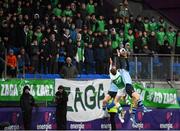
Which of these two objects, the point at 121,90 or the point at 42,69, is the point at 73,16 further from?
the point at 121,90

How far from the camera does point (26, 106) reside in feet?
66.8

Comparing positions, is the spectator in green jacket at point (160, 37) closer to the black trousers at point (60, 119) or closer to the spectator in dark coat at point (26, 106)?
the black trousers at point (60, 119)

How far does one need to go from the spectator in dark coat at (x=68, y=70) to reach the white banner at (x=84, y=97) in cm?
51

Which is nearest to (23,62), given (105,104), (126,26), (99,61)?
(99,61)

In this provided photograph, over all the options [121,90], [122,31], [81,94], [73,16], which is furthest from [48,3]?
[121,90]

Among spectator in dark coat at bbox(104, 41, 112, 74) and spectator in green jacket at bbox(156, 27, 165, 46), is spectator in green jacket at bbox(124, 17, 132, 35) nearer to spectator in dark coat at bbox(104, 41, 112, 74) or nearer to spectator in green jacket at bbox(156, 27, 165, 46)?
spectator in green jacket at bbox(156, 27, 165, 46)

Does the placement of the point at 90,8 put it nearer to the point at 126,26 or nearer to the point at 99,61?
the point at 126,26

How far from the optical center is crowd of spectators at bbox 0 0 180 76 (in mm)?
23750

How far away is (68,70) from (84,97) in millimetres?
1270

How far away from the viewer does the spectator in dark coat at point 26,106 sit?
66.9 ft

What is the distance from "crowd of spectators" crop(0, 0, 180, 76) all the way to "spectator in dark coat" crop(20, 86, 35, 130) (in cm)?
207

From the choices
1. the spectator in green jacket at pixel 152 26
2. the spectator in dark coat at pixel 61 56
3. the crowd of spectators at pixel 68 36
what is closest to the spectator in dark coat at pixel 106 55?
the crowd of spectators at pixel 68 36

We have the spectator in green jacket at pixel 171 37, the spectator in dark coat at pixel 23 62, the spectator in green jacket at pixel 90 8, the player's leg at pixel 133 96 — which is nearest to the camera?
the player's leg at pixel 133 96

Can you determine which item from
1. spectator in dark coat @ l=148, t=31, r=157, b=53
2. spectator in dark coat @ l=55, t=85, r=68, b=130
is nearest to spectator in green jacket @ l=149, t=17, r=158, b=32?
spectator in dark coat @ l=148, t=31, r=157, b=53
